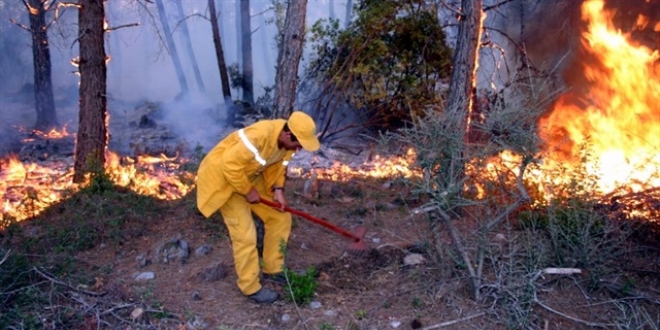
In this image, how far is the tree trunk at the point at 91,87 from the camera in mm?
8016

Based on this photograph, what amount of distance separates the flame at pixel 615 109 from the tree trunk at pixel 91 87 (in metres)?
5.79

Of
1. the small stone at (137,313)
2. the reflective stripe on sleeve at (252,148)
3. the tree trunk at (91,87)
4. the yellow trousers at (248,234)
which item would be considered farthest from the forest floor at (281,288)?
the tree trunk at (91,87)

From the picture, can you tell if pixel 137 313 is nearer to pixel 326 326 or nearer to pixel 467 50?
pixel 326 326

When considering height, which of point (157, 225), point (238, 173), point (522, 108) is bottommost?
point (157, 225)

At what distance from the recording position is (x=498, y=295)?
4.70 metres

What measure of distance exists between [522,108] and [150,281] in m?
3.55

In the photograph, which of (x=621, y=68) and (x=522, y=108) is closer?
(x=522, y=108)

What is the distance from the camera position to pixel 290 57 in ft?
23.8

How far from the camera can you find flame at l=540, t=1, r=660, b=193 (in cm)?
739

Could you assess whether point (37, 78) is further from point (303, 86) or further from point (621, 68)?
point (621, 68)

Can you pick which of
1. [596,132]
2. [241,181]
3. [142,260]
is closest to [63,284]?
[142,260]

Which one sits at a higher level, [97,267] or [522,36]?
[522,36]

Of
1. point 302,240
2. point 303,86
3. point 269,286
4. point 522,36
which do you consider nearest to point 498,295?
point 269,286

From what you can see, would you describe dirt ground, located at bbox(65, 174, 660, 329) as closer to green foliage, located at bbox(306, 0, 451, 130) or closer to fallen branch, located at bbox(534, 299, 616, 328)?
fallen branch, located at bbox(534, 299, 616, 328)
